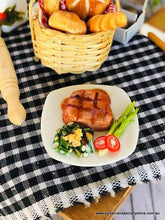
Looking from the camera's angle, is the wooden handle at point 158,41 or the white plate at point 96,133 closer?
the white plate at point 96,133

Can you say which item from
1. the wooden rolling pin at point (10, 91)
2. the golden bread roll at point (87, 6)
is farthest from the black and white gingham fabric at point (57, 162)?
the golden bread roll at point (87, 6)

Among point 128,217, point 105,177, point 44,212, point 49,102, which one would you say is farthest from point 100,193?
point 128,217

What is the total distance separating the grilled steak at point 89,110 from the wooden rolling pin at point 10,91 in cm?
14

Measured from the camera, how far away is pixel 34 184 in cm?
90

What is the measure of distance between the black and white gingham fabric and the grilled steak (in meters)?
0.12

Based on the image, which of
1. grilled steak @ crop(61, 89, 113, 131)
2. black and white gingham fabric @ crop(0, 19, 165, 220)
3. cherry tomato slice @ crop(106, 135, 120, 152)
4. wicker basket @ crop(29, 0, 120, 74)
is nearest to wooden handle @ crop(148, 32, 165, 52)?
black and white gingham fabric @ crop(0, 19, 165, 220)

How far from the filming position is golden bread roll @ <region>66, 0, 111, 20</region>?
1.00 meters

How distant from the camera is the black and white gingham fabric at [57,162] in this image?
0.90 metres

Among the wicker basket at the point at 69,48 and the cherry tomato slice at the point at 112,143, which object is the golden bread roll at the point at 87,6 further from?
the cherry tomato slice at the point at 112,143

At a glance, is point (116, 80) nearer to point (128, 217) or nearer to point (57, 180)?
point (57, 180)

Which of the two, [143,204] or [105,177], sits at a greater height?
[105,177]

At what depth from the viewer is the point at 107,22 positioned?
2.98 ft

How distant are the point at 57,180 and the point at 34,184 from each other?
0.07m

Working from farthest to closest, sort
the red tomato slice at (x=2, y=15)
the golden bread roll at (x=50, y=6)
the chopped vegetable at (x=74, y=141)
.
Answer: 1. the red tomato slice at (x=2, y=15)
2. the golden bread roll at (x=50, y=6)
3. the chopped vegetable at (x=74, y=141)
